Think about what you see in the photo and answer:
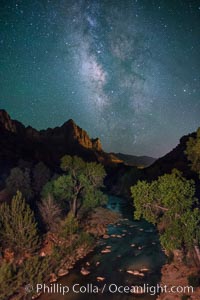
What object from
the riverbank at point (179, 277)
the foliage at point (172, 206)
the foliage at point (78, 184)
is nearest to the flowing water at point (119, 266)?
the riverbank at point (179, 277)

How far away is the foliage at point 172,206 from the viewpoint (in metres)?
17.2

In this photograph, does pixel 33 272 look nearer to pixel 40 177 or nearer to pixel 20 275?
pixel 20 275

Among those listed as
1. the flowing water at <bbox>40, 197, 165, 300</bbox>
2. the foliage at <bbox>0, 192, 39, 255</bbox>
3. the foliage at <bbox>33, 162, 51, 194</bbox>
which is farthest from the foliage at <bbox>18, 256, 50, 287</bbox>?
the foliage at <bbox>33, 162, 51, 194</bbox>

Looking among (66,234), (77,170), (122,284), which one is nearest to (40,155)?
(77,170)

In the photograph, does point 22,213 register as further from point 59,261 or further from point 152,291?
point 152,291

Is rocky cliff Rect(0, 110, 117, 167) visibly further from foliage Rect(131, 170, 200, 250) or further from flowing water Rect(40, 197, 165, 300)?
foliage Rect(131, 170, 200, 250)

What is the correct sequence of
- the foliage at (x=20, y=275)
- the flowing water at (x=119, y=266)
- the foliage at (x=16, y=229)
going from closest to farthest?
1. the foliage at (x=20, y=275)
2. the flowing water at (x=119, y=266)
3. the foliage at (x=16, y=229)

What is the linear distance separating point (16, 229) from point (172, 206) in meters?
15.9

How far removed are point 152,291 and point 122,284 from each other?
2829 mm

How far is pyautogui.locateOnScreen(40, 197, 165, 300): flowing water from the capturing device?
20.2m

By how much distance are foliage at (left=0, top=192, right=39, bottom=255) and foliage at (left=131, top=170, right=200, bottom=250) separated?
12175 mm

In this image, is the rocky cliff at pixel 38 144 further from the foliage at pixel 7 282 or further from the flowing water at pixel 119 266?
the foliage at pixel 7 282

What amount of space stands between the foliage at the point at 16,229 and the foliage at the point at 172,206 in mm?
12175

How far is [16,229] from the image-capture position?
23.9m
